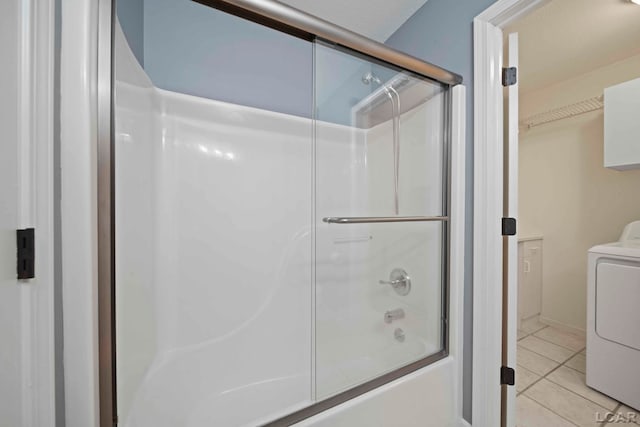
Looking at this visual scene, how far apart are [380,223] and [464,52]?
0.93m

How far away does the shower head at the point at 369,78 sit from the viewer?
→ 1.12 m

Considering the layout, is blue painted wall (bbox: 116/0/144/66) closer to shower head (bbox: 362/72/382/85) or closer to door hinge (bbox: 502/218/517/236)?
shower head (bbox: 362/72/382/85)

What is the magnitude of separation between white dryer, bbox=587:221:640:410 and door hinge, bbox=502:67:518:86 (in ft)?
4.08

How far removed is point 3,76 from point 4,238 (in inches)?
12.0

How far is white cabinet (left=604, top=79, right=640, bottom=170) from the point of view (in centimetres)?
158

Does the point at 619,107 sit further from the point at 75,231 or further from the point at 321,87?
the point at 75,231

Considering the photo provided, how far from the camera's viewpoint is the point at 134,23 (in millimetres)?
1060

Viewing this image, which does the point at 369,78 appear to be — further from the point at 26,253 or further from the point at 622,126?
the point at 622,126

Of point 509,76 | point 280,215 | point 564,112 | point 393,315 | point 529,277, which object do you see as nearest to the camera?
point 509,76

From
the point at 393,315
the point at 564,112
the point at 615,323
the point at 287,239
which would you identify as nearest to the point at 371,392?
the point at 393,315

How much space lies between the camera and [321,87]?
3.33 ft

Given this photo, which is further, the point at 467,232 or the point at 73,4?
the point at 467,232

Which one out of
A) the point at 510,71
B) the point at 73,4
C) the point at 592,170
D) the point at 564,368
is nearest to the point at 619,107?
the point at 592,170

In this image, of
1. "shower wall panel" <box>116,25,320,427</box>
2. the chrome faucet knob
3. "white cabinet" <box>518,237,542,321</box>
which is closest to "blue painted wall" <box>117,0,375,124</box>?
"shower wall panel" <box>116,25,320,427</box>
